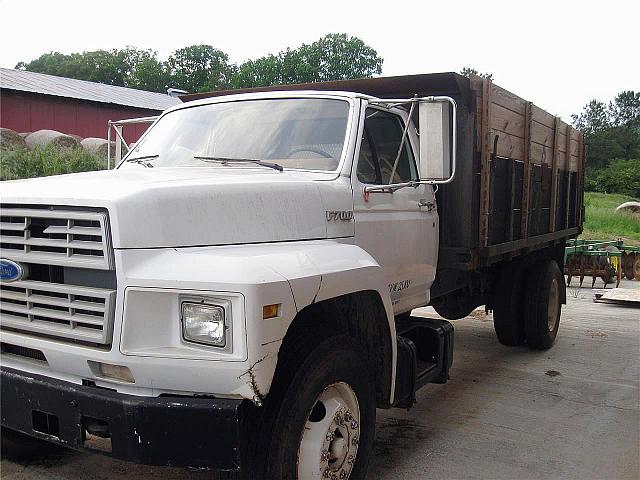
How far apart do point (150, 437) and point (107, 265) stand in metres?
0.70

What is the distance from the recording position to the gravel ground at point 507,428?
156 inches

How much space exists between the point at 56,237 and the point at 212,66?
65.4 meters

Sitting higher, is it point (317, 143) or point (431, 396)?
point (317, 143)

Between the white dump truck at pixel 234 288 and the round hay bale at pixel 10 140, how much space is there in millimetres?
12066

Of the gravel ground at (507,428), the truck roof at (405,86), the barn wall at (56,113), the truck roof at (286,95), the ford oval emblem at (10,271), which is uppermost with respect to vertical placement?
the barn wall at (56,113)

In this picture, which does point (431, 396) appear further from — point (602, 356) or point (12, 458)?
point (12, 458)

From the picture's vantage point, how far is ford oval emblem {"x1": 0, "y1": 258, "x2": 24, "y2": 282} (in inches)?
114

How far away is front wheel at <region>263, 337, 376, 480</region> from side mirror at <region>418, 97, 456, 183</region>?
3.64 ft

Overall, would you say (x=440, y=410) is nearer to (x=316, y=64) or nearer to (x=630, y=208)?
(x=630, y=208)

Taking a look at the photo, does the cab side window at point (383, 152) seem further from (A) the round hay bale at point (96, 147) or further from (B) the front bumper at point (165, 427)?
(A) the round hay bale at point (96, 147)

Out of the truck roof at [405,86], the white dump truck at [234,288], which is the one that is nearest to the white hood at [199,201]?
the white dump truck at [234,288]

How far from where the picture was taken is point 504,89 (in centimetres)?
552

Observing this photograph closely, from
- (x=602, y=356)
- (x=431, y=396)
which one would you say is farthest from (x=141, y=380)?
(x=602, y=356)

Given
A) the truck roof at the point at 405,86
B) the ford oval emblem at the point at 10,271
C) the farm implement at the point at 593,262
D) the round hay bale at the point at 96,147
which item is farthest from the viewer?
the round hay bale at the point at 96,147
